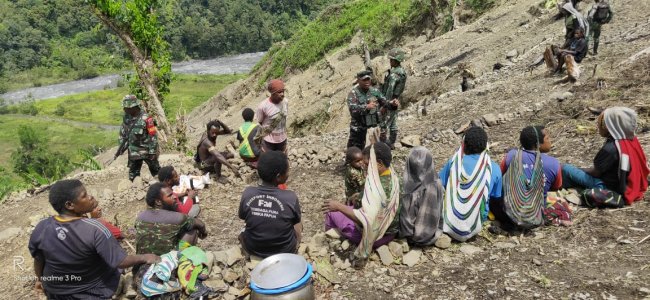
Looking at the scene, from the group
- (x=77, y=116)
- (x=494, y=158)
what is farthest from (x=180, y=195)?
(x=77, y=116)

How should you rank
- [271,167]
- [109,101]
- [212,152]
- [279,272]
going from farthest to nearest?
[109,101] → [212,152] → [271,167] → [279,272]

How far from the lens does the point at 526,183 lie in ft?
12.7

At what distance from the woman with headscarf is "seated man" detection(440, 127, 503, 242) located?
0.13 meters

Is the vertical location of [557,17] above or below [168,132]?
above

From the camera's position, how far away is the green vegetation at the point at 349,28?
20344 mm

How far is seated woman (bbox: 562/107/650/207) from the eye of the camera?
13.0ft

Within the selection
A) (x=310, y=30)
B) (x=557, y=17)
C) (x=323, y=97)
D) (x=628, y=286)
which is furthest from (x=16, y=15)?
(x=628, y=286)

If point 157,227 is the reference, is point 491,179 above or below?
above

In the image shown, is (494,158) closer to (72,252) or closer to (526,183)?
(526,183)

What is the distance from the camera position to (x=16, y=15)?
291 ft

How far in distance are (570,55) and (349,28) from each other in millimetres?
16969

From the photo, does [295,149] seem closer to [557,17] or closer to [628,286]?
[628,286]

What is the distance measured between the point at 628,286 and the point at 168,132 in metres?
9.92

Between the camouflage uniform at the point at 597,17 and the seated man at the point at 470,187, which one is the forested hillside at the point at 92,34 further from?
the seated man at the point at 470,187
